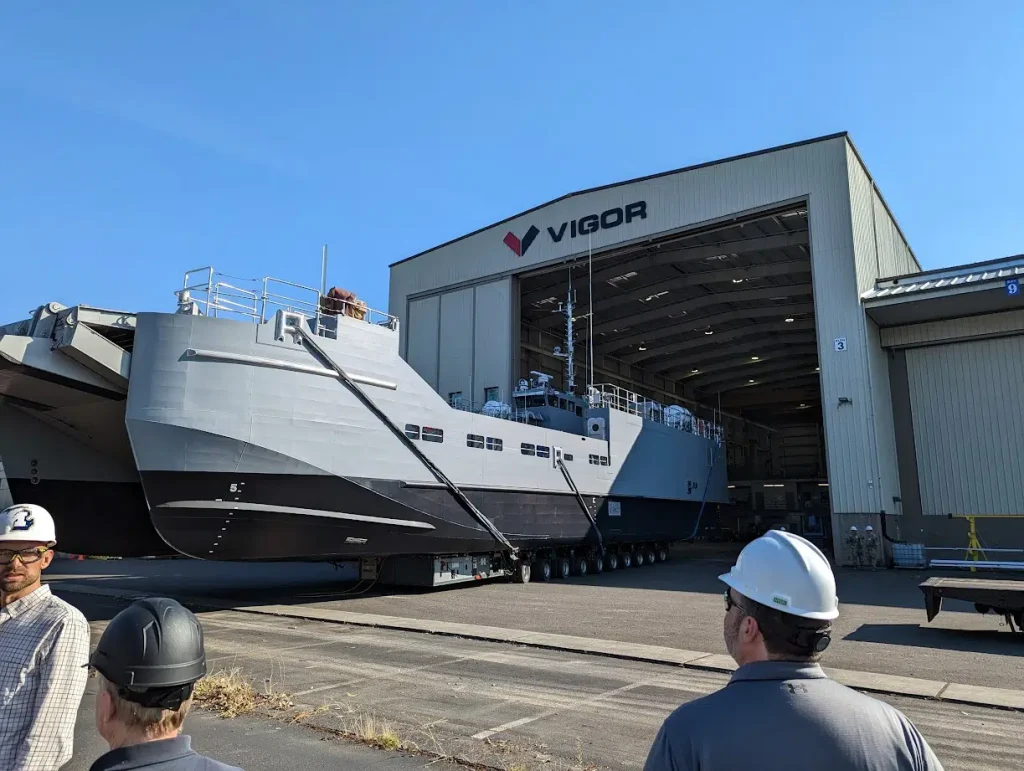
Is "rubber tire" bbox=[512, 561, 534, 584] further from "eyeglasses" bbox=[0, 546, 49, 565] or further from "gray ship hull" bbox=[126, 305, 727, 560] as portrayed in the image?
"eyeglasses" bbox=[0, 546, 49, 565]

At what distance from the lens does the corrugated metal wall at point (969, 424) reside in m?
23.3

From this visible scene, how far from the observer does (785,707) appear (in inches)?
65.1

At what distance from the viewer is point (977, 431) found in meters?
24.0

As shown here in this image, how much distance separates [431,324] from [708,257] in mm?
11947

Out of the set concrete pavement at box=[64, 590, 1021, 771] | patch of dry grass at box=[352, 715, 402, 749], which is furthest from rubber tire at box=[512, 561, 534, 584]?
patch of dry grass at box=[352, 715, 402, 749]

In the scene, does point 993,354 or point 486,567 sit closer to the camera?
point 486,567

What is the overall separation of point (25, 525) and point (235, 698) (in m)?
4.18

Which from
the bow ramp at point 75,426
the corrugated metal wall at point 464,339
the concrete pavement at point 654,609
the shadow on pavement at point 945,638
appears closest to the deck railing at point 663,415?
the corrugated metal wall at point 464,339

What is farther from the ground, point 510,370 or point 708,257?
point 708,257

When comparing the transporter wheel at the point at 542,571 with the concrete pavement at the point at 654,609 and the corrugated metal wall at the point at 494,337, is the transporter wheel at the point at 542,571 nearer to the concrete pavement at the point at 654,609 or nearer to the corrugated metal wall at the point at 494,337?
the concrete pavement at the point at 654,609

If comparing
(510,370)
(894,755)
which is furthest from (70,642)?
(510,370)

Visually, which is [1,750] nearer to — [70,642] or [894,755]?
[70,642]

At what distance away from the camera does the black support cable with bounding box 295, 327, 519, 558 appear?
13094 mm

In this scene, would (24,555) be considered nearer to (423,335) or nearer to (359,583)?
(359,583)
